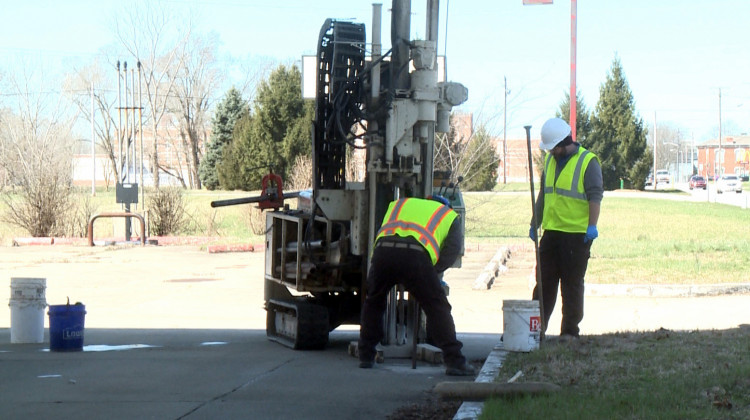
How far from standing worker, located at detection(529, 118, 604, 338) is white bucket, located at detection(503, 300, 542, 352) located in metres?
0.59

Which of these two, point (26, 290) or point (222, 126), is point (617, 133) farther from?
point (26, 290)

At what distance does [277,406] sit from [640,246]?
18824 millimetres

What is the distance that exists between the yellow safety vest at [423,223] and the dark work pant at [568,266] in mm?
1324

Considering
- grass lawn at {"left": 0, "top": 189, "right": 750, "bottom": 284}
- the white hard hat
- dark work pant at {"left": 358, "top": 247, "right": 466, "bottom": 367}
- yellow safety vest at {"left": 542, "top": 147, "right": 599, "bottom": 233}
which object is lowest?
grass lawn at {"left": 0, "top": 189, "right": 750, "bottom": 284}

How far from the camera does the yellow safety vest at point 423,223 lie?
8.09m

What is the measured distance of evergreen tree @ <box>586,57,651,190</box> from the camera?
81.1 m

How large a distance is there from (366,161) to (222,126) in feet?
230

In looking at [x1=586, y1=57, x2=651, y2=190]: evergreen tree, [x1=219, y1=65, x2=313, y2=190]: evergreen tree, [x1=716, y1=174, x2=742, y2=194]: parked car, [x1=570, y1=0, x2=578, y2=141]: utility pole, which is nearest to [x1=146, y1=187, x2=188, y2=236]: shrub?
[x1=570, y1=0, x2=578, y2=141]: utility pole

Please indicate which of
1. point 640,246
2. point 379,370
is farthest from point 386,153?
point 640,246

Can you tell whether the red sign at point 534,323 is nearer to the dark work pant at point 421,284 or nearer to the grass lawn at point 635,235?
the dark work pant at point 421,284

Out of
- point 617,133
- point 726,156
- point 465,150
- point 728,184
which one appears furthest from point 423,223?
point 726,156

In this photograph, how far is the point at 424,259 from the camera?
8.05 m

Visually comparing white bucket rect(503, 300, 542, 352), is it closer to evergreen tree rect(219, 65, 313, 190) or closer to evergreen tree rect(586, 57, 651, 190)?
evergreen tree rect(219, 65, 313, 190)

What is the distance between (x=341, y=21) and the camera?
9.89m
